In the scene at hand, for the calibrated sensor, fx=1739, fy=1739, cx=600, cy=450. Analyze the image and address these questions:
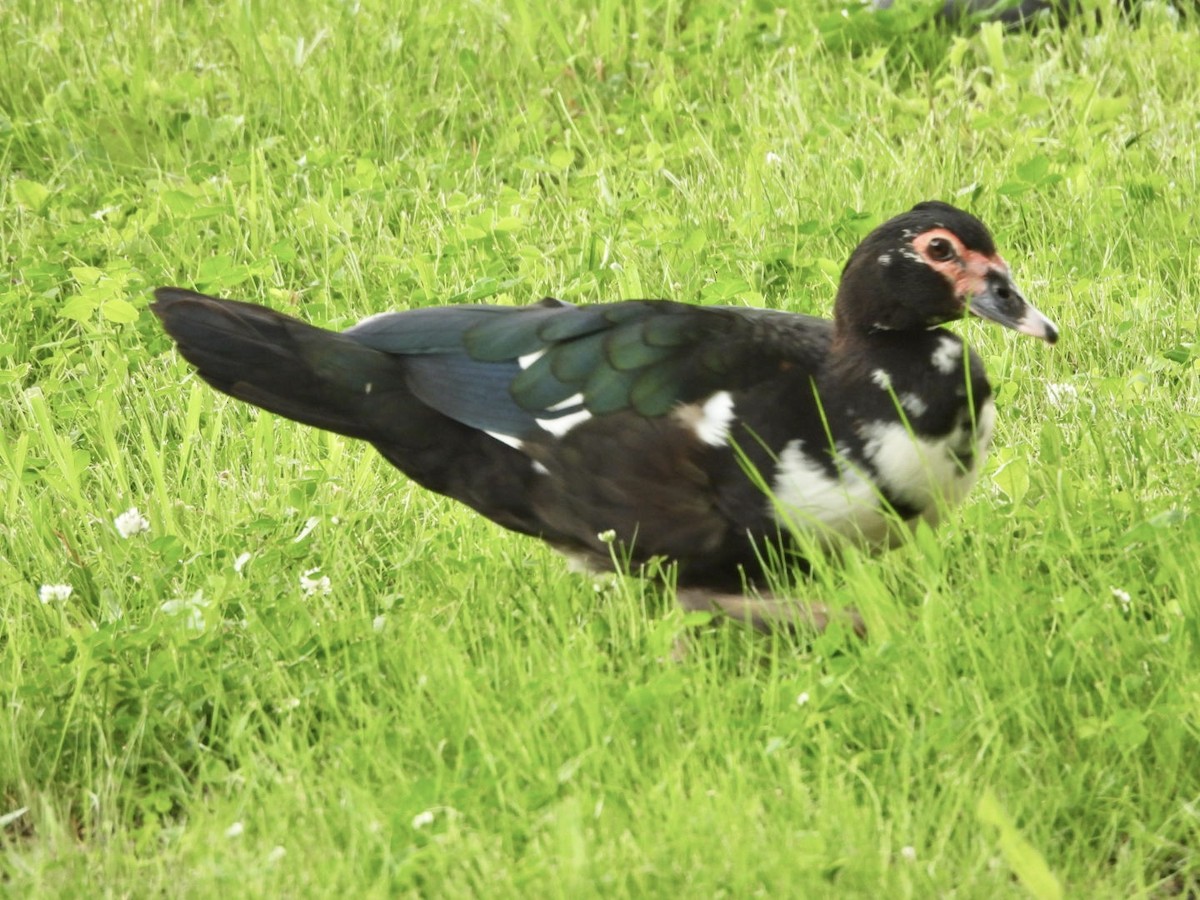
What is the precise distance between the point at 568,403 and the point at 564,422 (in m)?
0.04

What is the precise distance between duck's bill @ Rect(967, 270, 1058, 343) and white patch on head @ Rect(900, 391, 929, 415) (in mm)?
272

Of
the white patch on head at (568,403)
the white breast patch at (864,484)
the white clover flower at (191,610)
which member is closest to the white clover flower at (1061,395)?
the white breast patch at (864,484)

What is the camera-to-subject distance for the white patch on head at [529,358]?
11.8 feet

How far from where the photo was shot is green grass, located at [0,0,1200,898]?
2881 mm

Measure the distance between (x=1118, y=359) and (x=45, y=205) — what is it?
11.3ft

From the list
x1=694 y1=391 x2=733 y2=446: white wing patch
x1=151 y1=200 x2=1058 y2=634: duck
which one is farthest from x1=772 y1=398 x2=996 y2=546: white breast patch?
x1=694 y1=391 x2=733 y2=446: white wing patch

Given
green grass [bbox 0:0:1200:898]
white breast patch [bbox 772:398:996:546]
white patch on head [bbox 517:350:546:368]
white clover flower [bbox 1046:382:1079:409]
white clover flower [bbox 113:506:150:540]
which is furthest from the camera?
white clover flower [bbox 1046:382:1079:409]

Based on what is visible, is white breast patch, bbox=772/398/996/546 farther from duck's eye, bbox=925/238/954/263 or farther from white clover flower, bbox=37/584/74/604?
white clover flower, bbox=37/584/74/604

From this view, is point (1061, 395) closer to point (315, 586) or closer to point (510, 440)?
point (510, 440)

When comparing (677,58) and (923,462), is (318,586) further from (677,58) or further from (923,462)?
(677,58)

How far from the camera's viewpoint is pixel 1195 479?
372cm

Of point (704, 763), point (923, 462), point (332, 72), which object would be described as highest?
point (332, 72)

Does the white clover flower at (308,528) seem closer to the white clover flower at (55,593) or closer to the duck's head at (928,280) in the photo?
the white clover flower at (55,593)

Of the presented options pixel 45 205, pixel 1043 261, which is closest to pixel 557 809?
pixel 1043 261
